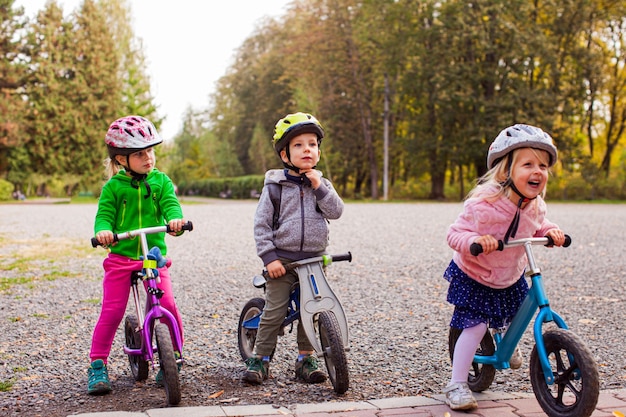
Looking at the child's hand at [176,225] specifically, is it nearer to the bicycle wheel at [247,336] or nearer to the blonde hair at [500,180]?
the bicycle wheel at [247,336]

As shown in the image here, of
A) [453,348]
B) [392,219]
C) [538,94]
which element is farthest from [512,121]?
[453,348]

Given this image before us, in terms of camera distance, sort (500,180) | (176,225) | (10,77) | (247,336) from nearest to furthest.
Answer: (500,180), (176,225), (247,336), (10,77)

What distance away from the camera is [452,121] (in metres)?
37.8

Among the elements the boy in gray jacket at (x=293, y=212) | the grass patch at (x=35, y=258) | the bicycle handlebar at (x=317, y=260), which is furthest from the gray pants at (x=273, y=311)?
the grass patch at (x=35, y=258)

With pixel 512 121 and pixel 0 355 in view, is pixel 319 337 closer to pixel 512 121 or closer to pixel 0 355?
pixel 0 355

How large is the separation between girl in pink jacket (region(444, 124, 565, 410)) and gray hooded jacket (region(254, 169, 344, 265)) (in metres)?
0.76

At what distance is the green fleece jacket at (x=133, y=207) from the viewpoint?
3.86m

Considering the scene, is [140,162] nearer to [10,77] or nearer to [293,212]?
[293,212]

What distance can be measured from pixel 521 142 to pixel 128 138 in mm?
2149

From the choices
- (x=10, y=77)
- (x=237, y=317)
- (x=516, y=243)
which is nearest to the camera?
(x=516, y=243)

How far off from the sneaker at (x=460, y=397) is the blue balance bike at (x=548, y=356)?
234 mm

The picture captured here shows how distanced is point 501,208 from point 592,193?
32.6 meters

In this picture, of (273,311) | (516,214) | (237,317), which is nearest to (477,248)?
(516,214)

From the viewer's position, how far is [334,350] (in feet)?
12.0
